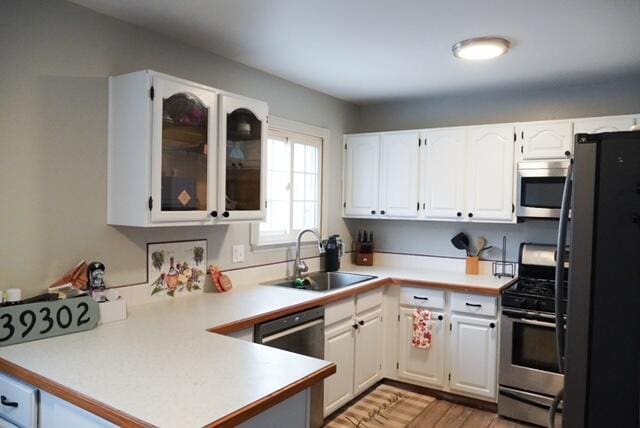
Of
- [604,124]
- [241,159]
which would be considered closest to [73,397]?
[241,159]

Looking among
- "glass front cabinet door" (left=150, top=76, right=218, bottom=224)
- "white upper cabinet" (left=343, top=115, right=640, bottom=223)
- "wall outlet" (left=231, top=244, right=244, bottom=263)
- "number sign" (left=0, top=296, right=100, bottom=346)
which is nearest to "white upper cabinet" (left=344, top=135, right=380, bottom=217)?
"white upper cabinet" (left=343, top=115, right=640, bottom=223)

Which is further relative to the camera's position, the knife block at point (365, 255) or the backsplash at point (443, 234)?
the knife block at point (365, 255)

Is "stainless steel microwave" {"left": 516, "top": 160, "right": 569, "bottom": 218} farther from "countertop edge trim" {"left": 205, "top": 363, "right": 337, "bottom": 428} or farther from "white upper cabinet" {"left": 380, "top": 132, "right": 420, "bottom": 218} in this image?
"countertop edge trim" {"left": 205, "top": 363, "right": 337, "bottom": 428}

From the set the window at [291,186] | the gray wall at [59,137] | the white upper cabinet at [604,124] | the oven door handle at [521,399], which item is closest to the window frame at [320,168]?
the window at [291,186]

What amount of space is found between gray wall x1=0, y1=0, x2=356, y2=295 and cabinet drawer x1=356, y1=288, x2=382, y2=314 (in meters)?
1.37

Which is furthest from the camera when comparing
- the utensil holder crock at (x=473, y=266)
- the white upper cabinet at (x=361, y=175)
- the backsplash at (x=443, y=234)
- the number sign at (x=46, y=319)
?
the white upper cabinet at (x=361, y=175)

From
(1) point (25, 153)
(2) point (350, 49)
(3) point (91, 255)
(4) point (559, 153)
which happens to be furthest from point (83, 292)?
(4) point (559, 153)

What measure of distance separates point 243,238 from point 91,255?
1.07 meters

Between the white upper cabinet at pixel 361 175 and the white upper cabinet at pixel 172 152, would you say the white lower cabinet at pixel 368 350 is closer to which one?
the white upper cabinet at pixel 361 175

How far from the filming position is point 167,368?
1.56 meters

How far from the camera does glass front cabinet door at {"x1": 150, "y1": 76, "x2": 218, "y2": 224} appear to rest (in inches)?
87.1

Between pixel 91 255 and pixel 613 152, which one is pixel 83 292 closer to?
pixel 91 255

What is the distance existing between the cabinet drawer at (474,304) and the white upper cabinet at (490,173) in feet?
2.08

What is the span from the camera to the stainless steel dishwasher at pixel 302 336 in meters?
2.37
